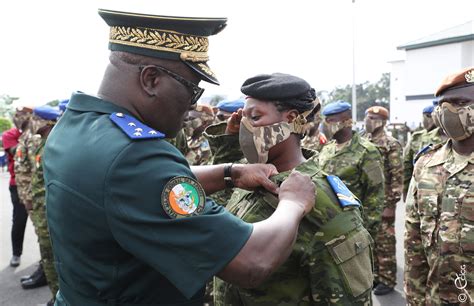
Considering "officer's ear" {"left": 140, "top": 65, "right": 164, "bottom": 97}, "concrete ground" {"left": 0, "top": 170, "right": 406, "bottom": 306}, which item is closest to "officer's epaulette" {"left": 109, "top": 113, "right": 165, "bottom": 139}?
"officer's ear" {"left": 140, "top": 65, "right": 164, "bottom": 97}

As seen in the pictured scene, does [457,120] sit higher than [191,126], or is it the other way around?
[457,120]

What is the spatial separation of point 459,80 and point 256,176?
173cm

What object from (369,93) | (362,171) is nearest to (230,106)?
(362,171)

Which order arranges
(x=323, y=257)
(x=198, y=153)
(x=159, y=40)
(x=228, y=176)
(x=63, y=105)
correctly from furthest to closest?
1. (x=198, y=153)
2. (x=63, y=105)
3. (x=228, y=176)
4. (x=323, y=257)
5. (x=159, y=40)

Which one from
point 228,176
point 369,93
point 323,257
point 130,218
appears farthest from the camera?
point 369,93

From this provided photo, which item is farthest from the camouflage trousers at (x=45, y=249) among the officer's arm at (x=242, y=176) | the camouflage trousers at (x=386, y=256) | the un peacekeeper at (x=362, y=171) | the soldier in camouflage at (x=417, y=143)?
the soldier in camouflage at (x=417, y=143)

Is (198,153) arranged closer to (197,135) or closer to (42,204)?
(197,135)

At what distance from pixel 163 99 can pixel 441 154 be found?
2.30 metres

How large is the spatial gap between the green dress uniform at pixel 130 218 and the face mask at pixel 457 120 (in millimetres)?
1999

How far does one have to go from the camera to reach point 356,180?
485cm

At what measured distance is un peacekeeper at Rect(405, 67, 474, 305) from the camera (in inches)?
108

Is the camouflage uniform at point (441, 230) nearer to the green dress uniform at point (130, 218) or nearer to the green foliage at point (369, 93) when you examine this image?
the green dress uniform at point (130, 218)

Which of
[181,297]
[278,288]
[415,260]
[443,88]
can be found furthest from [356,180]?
[181,297]

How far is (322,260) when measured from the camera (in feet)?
5.65
